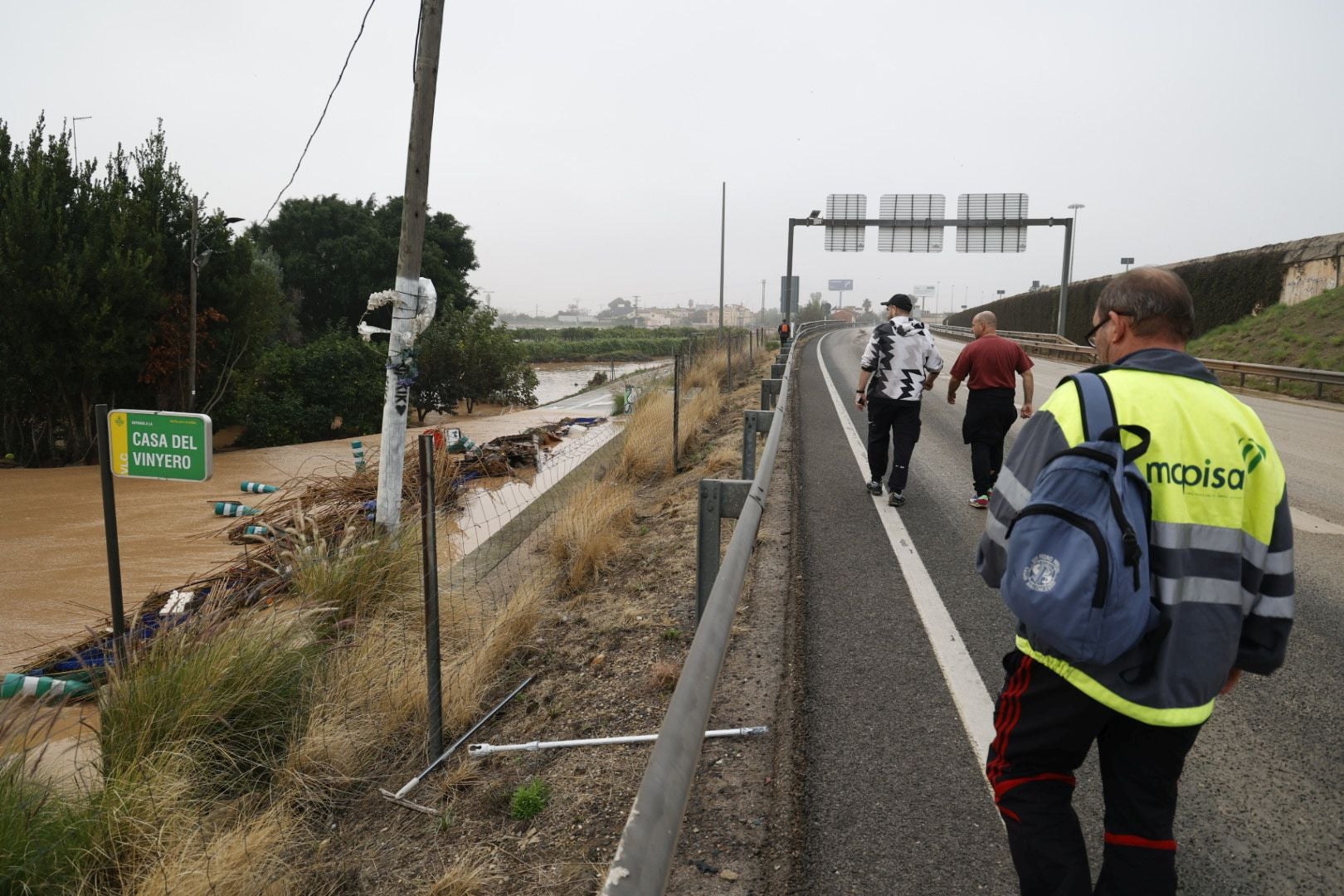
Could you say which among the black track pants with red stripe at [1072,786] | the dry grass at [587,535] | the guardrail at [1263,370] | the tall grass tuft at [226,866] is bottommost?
the tall grass tuft at [226,866]

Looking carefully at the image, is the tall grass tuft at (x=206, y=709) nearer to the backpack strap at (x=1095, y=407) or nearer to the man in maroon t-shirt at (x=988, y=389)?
the backpack strap at (x=1095, y=407)

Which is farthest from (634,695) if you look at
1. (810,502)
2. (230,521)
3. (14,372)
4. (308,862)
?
(14,372)

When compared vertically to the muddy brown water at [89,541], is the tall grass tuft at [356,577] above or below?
above

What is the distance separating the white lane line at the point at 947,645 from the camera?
377cm

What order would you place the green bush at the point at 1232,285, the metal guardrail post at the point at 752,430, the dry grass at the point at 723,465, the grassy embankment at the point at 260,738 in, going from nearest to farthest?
the grassy embankment at the point at 260,738 → the metal guardrail post at the point at 752,430 → the dry grass at the point at 723,465 → the green bush at the point at 1232,285

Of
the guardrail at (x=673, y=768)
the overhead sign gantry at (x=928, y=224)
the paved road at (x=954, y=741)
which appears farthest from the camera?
the overhead sign gantry at (x=928, y=224)

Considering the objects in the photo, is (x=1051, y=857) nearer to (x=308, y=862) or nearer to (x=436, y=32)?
(x=308, y=862)

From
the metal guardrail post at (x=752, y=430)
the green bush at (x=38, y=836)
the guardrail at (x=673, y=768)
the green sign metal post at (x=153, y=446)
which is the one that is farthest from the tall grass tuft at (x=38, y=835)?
the metal guardrail post at (x=752, y=430)

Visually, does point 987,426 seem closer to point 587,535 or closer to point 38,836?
point 587,535

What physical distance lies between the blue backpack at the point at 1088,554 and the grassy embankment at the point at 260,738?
2.11 metres

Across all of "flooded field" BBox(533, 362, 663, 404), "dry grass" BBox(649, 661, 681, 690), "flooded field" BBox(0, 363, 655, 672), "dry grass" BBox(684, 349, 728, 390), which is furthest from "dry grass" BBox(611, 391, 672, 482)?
"flooded field" BBox(533, 362, 663, 404)

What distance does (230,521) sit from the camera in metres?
11.3

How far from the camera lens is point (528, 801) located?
3.54 meters

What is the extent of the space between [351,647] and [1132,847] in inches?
161
